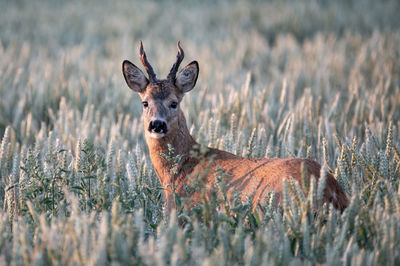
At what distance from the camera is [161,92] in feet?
15.0

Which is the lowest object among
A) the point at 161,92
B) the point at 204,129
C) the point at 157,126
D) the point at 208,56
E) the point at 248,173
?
the point at 248,173

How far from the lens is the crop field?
279cm

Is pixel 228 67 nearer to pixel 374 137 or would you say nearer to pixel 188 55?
pixel 188 55

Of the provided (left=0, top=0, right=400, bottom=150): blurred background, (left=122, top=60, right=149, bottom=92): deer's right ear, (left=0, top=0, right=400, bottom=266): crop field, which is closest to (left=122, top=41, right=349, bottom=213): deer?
(left=122, top=60, right=149, bottom=92): deer's right ear

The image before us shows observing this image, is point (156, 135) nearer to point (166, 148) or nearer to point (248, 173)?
point (166, 148)

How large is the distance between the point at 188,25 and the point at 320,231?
38.9 ft

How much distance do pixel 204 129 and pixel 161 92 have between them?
697 millimetres

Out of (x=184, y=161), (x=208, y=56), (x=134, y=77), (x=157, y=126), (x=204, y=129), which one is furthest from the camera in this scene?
(x=208, y=56)

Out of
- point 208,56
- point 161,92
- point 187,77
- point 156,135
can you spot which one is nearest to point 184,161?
point 156,135

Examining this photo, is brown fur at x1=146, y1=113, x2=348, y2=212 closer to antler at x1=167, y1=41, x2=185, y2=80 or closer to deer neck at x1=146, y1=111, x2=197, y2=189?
deer neck at x1=146, y1=111, x2=197, y2=189

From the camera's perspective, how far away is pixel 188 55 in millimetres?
10797

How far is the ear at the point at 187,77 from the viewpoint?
4.68m

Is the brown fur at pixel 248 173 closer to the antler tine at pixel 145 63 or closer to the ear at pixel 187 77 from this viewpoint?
the ear at pixel 187 77

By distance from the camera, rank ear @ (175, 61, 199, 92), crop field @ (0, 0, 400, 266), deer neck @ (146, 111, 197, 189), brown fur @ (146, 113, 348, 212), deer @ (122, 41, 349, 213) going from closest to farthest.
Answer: crop field @ (0, 0, 400, 266)
brown fur @ (146, 113, 348, 212)
deer @ (122, 41, 349, 213)
deer neck @ (146, 111, 197, 189)
ear @ (175, 61, 199, 92)
